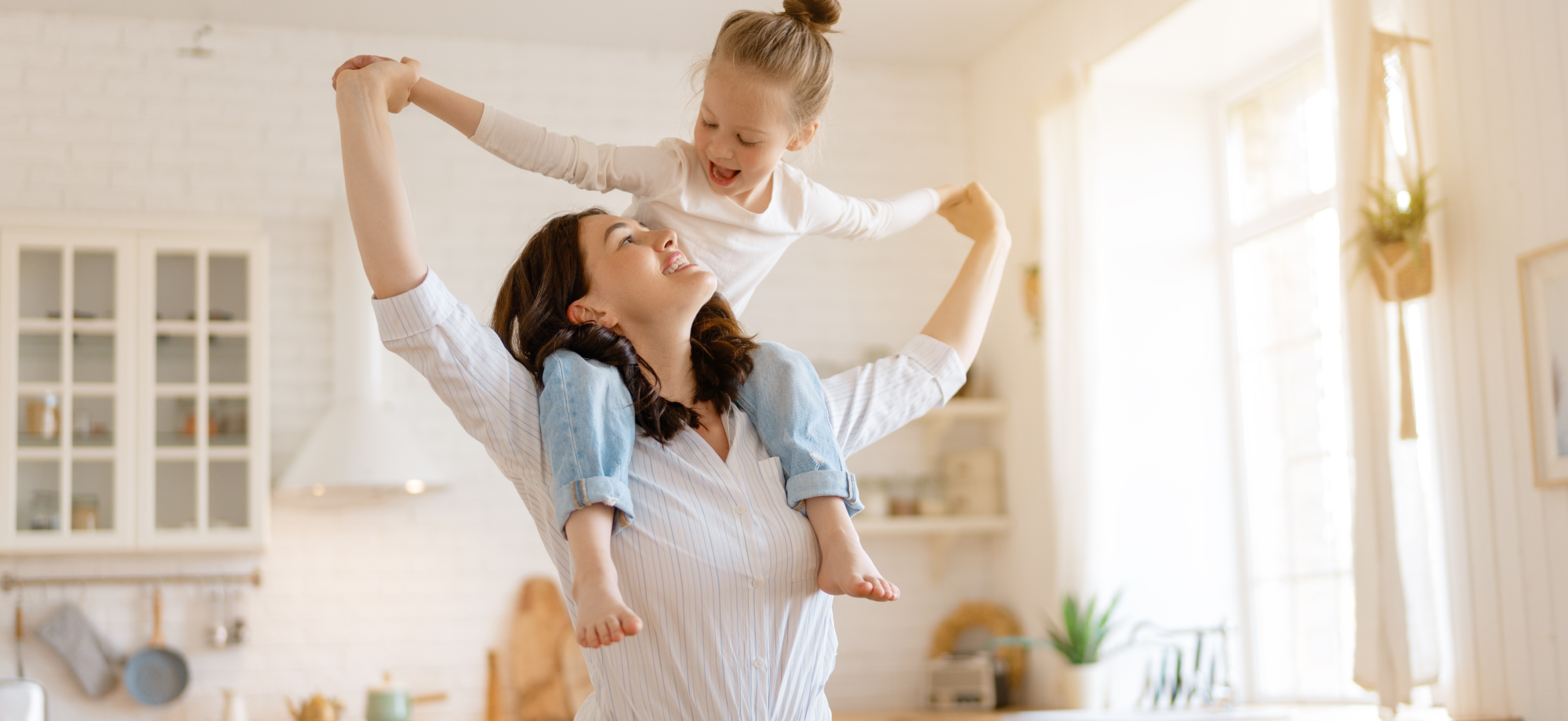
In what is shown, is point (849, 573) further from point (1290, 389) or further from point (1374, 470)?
point (1290, 389)

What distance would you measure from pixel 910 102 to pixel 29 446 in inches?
143

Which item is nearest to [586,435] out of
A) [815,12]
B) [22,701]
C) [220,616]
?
[815,12]

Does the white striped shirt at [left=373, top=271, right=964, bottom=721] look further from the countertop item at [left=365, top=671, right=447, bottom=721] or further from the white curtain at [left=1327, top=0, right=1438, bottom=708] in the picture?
the countertop item at [left=365, top=671, right=447, bottom=721]

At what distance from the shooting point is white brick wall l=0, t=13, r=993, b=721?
4.82m

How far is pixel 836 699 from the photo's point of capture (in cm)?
524

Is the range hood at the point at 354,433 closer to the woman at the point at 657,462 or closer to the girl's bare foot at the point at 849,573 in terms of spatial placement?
the woman at the point at 657,462

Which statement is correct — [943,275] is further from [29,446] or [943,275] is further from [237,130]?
[29,446]

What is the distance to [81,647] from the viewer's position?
4.59m

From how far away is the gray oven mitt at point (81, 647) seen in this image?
458 cm

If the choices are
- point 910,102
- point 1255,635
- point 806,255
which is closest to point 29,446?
point 806,255

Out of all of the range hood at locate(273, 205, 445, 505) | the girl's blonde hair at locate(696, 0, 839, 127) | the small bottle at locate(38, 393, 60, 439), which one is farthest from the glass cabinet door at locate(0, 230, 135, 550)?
the girl's blonde hair at locate(696, 0, 839, 127)

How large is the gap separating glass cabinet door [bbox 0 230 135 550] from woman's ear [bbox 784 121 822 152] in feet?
11.6

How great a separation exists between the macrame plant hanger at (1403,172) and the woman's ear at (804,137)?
1.94 meters

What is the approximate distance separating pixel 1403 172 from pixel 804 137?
2054 mm
